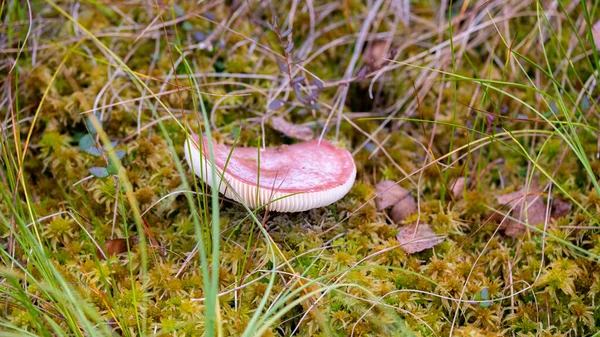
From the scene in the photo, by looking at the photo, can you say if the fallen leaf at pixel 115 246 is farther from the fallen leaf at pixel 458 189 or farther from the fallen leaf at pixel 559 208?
the fallen leaf at pixel 559 208

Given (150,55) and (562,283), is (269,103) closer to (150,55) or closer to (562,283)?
(150,55)

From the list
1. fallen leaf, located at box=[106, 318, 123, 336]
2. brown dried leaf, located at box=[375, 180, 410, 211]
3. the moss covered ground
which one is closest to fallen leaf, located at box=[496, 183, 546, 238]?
the moss covered ground

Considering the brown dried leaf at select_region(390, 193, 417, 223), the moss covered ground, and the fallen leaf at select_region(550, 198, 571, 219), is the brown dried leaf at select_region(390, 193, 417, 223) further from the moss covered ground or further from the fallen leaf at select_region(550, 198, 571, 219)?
the fallen leaf at select_region(550, 198, 571, 219)

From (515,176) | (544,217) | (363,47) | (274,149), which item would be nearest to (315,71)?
(363,47)

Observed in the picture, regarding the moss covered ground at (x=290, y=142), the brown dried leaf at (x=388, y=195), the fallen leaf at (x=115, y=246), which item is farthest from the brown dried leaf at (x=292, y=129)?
the fallen leaf at (x=115, y=246)

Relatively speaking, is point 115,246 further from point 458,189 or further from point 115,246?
point 458,189

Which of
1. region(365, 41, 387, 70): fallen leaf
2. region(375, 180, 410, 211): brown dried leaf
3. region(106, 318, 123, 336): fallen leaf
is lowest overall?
region(106, 318, 123, 336): fallen leaf

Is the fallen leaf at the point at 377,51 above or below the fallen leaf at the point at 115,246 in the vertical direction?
above
